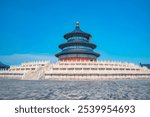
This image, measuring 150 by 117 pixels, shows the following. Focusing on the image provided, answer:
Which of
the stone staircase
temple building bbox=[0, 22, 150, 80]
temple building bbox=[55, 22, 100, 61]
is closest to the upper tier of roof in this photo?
temple building bbox=[55, 22, 100, 61]

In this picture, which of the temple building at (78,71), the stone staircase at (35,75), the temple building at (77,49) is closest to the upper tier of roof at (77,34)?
the temple building at (77,49)

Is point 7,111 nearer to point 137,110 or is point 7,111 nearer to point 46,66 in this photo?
point 137,110

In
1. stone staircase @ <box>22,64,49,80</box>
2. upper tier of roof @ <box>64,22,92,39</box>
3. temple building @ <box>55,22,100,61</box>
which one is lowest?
stone staircase @ <box>22,64,49,80</box>

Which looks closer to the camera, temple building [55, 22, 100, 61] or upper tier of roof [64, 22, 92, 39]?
temple building [55, 22, 100, 61]

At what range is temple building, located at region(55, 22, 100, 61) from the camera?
73.0 meters

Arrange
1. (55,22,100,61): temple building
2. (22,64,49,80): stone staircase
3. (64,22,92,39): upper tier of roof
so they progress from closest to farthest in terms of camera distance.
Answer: (22,64,49,80): stone staircase → (55,22,100,61): temple building → (64,22,92,39): upper tier of roof

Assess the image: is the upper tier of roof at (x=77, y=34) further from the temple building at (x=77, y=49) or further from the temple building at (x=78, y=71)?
the temple building at (x=78, y=71)

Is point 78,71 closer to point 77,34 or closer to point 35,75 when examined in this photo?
point 35,75

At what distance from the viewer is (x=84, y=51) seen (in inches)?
2867

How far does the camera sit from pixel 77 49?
7412 centimetres

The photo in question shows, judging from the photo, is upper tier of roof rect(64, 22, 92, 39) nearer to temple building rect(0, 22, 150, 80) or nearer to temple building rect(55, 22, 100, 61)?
temple building rect(55, 22, 100, 61)

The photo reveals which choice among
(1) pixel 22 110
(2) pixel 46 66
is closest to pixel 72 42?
(2) pixel 46 66

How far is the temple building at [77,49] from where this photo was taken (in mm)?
72975

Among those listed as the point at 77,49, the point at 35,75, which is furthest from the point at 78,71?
the point at 77,49
